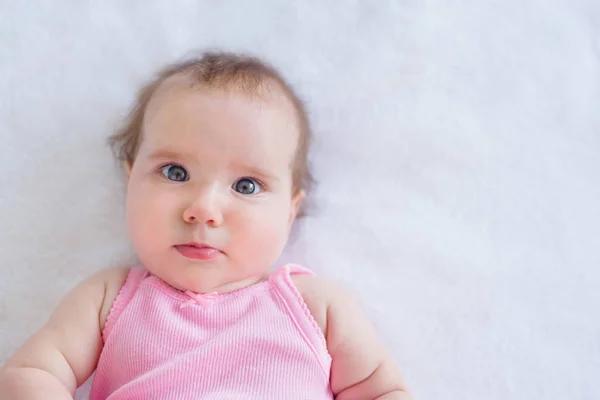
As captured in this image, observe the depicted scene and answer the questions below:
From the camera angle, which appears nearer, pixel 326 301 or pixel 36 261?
pixel 326 301

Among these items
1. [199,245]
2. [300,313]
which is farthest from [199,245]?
[300,313]

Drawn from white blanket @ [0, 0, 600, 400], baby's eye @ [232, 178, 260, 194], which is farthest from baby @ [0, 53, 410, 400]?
white blanket @ [0, 0, 600, 400]

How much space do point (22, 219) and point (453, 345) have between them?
2.87 ft

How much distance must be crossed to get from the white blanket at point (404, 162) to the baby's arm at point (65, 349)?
→ 138 millimetres

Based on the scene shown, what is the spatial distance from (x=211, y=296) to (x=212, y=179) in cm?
21

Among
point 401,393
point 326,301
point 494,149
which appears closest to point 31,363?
point 326,301

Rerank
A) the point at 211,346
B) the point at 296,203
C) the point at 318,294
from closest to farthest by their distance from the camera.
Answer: the point at 211,346 < the point at 318,294 < the point at 296,203

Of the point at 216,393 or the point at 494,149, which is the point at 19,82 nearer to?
the point at 216,393

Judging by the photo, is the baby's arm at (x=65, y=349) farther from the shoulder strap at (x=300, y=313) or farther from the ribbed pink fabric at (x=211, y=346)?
the shoulder strap at (x=300, y=313)

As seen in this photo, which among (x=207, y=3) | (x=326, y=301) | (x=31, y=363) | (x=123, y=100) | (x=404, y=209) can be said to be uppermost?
(x=207, y=3)

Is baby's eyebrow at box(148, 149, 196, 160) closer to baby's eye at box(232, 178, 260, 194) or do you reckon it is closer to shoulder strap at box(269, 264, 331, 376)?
baby's eye at box(232, 178, 260, 194)

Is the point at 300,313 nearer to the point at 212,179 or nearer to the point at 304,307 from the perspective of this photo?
the point at 304,307

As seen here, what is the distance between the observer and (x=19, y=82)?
1.44 metres

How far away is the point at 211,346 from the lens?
1153 mm
